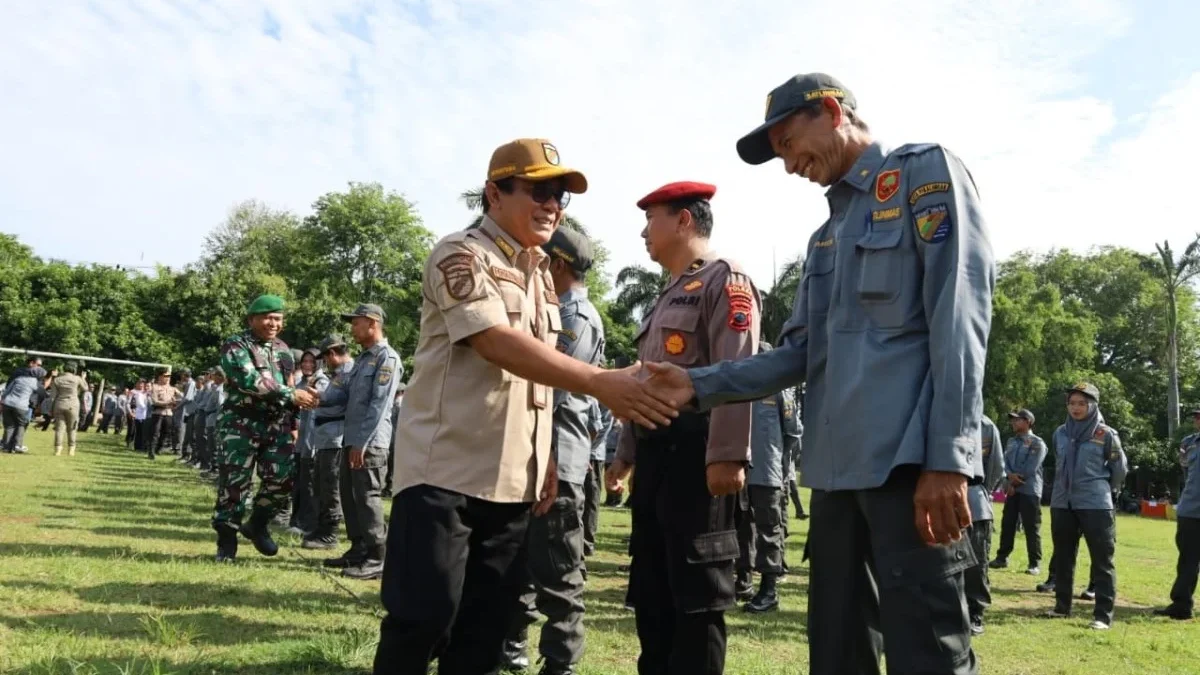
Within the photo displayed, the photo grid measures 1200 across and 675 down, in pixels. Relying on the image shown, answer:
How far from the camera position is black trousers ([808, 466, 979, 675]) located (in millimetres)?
2328

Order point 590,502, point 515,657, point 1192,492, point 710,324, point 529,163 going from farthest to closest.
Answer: point 1192,492, point 590,502, point 515,657, point 710,324, point 529,163

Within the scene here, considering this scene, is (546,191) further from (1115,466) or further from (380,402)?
(1115,466)

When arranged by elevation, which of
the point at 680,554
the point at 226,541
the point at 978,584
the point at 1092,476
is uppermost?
the point at 1092,476

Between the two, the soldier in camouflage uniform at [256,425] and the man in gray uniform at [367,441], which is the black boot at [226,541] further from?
the man in gray uniform at [367,441]

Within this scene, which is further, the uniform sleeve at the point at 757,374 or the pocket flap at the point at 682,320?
the pocket flap at the point at 682,320

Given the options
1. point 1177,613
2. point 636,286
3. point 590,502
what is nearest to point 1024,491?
point 1177,613

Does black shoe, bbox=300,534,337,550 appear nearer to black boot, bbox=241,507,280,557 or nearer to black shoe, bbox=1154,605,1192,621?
black boot, bbox=241,507,280,557

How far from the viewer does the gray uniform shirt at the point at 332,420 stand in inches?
338

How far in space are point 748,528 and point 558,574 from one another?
3.53 m

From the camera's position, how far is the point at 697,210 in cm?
414

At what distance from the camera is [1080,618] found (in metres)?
8.66

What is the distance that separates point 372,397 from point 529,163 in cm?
513

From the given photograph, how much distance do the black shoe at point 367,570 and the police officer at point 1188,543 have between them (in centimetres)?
782

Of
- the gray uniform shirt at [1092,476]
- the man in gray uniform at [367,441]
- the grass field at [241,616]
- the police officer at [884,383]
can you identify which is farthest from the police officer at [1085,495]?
the police officer at [884,383]
